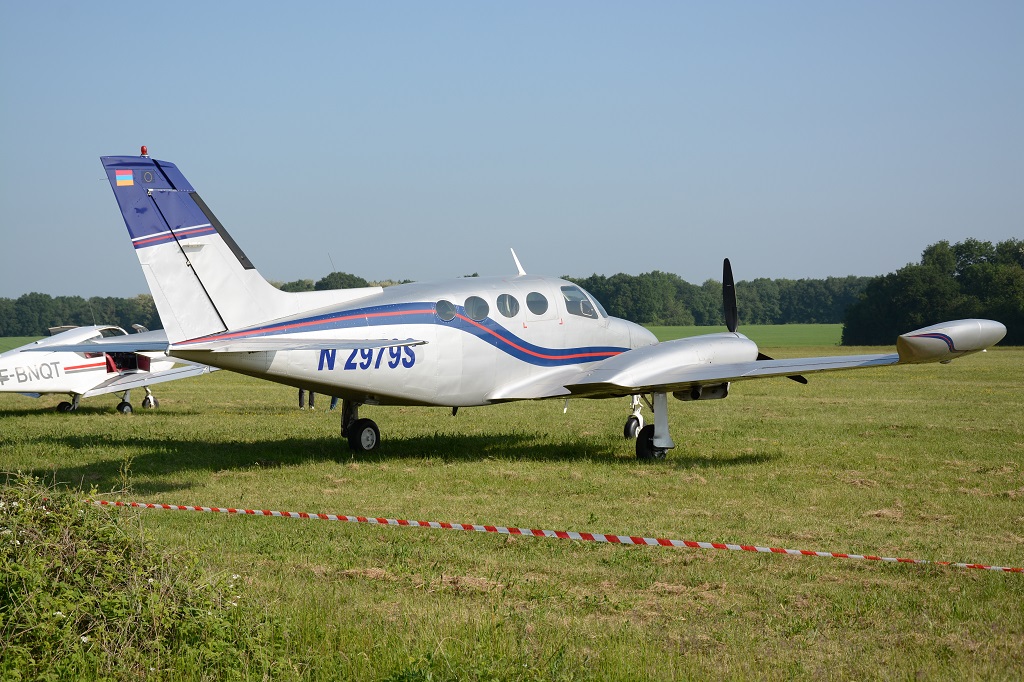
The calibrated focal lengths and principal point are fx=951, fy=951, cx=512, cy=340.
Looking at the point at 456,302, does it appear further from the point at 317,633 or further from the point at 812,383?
the point at 812,383

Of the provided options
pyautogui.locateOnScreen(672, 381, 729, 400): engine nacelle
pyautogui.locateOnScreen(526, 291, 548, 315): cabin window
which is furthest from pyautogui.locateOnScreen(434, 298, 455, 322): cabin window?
pyautogui.locateOnScreen(672, 381, 729, 400): engine nacelle

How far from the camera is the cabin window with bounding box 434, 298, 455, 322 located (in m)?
14.7

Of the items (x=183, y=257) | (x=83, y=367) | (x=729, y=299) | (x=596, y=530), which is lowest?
(x=596, y=530)

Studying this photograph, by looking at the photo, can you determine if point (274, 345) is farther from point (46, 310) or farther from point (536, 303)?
point (46, 310)

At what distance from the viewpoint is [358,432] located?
15.8 metres

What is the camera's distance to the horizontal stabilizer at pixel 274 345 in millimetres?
12352

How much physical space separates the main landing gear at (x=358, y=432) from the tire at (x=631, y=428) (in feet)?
15.9

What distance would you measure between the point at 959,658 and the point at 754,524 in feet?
14.4

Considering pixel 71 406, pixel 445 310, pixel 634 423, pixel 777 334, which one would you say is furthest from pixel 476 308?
pixel 777 334

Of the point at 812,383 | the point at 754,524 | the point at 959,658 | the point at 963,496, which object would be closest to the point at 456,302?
the point at 754,524

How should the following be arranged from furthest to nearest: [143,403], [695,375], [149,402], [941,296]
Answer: [941,296], [143,403], [149,402], [695,375]

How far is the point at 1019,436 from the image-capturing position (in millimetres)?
17594

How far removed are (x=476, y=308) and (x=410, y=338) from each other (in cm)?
145

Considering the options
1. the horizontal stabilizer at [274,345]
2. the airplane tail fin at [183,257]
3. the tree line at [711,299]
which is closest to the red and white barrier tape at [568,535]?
the horizontal stabilizer at [274,345]
